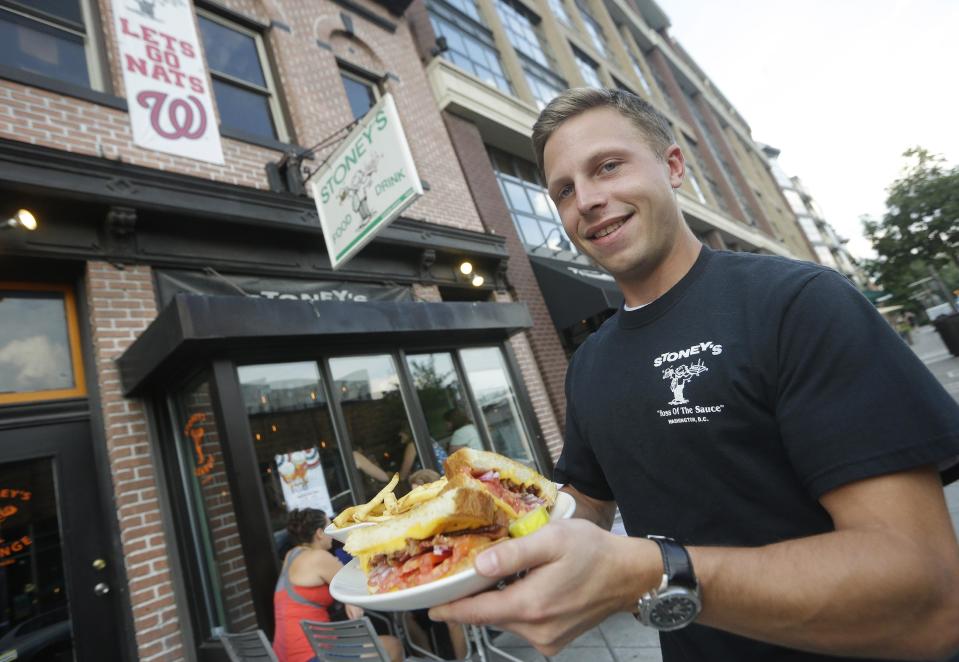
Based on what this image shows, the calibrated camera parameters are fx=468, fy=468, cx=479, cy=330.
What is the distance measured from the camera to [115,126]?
15.1ft

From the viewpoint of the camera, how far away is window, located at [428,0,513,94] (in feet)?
34.8

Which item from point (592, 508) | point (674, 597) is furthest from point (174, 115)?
point (674, 597)

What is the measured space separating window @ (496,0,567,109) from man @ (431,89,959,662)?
12.3 meters

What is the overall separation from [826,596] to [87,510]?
16.0ft

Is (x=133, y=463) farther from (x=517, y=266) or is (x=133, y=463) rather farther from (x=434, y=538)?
(x=517, y=266)

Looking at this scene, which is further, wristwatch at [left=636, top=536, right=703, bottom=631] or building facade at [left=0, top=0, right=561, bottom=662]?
building facade at [left=0, top=0, right=561, bottom=662]

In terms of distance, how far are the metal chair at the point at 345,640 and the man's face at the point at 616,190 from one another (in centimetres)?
249

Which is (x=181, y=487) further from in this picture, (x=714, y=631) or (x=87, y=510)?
(x=714, y=631)

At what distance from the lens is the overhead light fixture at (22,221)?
12.1 ft

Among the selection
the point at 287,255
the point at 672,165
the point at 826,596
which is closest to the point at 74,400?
the point at 287,255

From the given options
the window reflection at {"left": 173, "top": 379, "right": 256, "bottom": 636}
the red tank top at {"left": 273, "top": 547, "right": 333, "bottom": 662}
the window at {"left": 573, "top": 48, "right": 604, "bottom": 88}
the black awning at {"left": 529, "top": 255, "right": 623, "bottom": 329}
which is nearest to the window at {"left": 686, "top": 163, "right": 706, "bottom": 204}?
A: the window at {"left": 573, "top": 48, "right": 604, "bottom": 88}

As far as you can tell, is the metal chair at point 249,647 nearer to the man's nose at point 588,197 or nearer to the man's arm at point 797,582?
the man's arm at point 797,582

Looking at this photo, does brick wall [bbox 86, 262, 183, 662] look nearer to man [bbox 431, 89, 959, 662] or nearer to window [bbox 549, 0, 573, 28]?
man [bbox 431, 89, 959, 662]

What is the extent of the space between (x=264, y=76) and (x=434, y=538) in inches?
289
